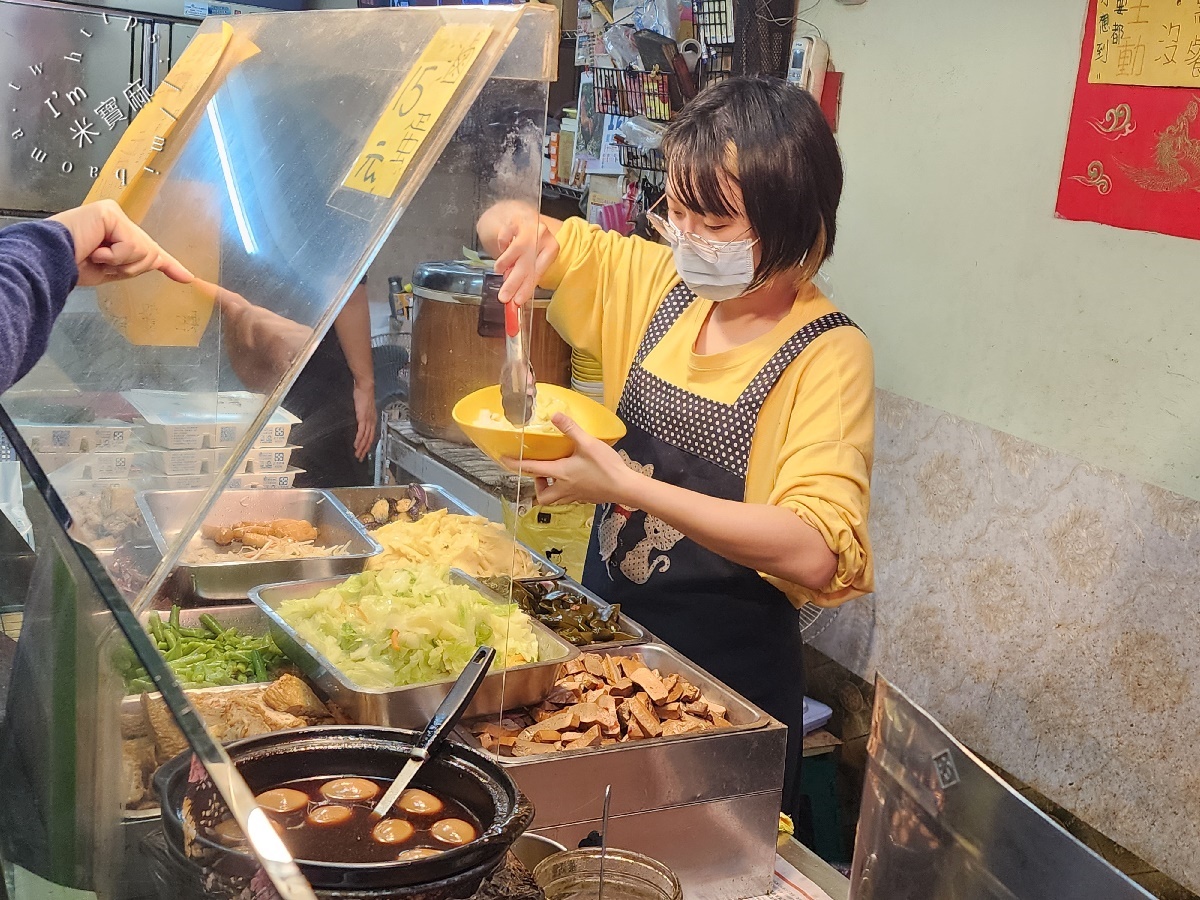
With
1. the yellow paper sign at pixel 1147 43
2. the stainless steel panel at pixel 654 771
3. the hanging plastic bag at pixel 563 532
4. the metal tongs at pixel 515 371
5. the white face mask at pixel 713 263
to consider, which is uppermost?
the yellow paper sign at pixel 1147 43

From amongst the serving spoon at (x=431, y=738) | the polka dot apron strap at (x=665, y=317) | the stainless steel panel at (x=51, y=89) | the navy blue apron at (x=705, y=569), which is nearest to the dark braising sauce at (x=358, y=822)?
the serving spoon at (x=431, y=738)

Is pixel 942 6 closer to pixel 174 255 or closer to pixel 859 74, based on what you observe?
pixel 859 74

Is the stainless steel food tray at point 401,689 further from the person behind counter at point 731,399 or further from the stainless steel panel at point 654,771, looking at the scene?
the person behind counter at point 731,399

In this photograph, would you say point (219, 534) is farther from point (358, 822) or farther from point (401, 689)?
point (358, 822)

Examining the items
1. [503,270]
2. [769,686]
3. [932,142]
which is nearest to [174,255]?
[503,270]

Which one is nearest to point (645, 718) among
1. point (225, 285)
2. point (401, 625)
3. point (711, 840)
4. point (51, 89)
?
point (711, 840)

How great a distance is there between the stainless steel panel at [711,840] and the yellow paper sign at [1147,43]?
2.09m

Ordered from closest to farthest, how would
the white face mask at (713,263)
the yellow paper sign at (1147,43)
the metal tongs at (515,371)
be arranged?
the metal tongs at (515,371), the white face mask at (713,263), the yellow paper sign at (1147,43)

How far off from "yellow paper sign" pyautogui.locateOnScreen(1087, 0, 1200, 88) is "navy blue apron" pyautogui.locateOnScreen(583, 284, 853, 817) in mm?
1189

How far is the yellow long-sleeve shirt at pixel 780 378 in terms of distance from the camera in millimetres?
2047

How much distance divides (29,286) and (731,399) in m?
1.34

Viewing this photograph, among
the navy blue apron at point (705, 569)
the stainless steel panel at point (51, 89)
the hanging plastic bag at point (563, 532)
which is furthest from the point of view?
the stainless steel panel at point (51, 89)

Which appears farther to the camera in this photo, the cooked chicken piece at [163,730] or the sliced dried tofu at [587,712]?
the sliced dried tofu at [587,712]

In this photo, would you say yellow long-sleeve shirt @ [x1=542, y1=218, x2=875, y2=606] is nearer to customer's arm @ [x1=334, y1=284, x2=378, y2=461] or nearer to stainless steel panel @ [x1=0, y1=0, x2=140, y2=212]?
customer's arm @ [x1=334, y1=284, x2=378, y2=461]
